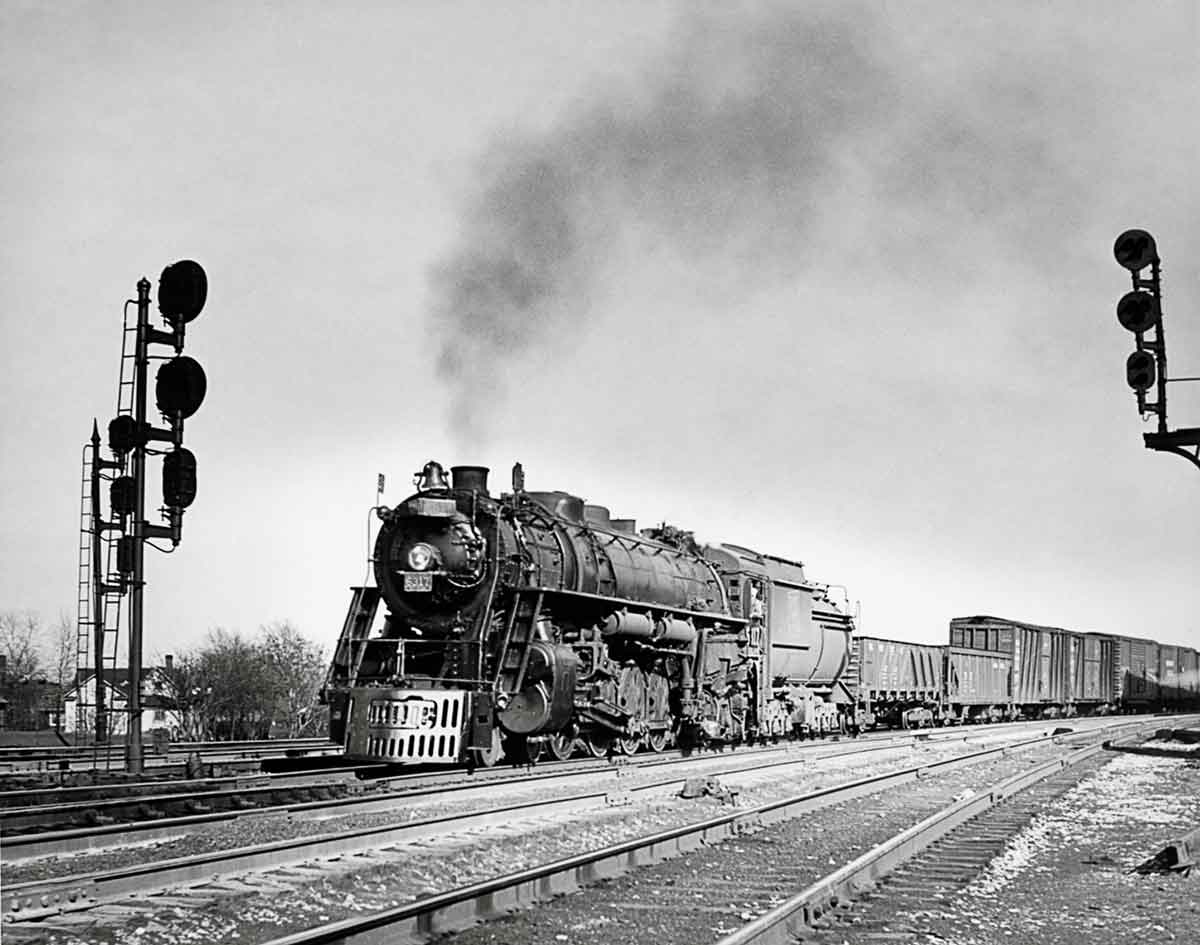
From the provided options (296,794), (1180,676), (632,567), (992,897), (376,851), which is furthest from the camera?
(1180,676)

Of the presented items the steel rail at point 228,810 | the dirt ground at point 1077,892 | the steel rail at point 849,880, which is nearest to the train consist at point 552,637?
the steel rail at point 228,810

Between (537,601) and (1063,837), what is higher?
(537,601)

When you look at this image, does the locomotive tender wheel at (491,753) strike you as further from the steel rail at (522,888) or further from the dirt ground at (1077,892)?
the dirt ground at (1077,892)

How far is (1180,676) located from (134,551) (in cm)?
5791

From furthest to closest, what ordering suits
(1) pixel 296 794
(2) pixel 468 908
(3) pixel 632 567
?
(3) pixel 632 567 → (1) pixel 296 794 → (2) pixel 468 908

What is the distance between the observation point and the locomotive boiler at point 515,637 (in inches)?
605

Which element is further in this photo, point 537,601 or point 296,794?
point 537,601

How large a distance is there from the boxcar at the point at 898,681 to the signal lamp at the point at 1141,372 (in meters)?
15.7

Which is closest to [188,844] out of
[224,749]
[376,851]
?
[376,851]

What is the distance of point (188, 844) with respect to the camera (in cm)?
1020

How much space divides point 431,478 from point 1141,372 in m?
8.65

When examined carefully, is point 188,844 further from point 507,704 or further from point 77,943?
point 507,704

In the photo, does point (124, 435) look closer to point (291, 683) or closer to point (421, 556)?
point (421, 556)

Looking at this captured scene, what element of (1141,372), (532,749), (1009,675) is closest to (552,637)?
(532,749)
